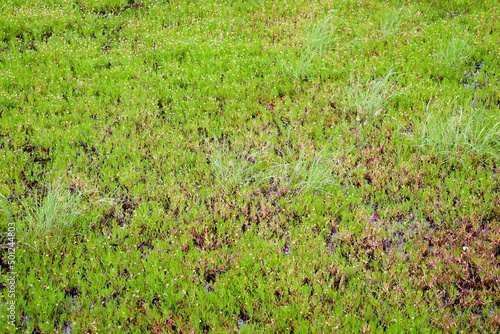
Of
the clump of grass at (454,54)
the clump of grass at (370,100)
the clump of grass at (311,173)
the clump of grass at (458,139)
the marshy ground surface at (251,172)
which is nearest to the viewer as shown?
the marshy ground surface at (251,172)

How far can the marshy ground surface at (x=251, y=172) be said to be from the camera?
5.33 metres

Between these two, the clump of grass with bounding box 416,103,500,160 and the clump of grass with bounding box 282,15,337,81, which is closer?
the clump of grass with bounding box 416,103,500,160

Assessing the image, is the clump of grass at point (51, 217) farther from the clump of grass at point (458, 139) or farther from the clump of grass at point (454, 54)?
the clump of grass at point (454, 54)

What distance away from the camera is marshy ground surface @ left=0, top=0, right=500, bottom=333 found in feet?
17.5

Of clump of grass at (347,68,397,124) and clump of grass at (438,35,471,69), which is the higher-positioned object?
clump of grass at (438,35,471,69)

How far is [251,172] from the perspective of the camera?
7.52 meters

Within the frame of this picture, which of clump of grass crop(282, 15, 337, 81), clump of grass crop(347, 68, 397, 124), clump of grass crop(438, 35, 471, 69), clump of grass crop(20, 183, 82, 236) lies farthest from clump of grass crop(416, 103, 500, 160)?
clump of grass crop(20, 183, 82, 236)

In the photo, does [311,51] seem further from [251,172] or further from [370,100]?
[251,172]

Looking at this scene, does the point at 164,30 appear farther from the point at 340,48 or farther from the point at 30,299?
the point at 30,299

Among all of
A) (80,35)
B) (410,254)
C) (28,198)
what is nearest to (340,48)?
(410,254)

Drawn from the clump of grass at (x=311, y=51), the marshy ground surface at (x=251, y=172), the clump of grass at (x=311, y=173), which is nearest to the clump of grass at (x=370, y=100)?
the marshy ground surface at (x=251, y=172)

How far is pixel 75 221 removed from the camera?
6.45 meters

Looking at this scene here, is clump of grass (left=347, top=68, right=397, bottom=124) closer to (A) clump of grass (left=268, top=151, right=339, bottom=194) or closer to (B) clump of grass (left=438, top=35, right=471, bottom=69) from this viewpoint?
(A) clump of grass (left=268, top=151, right=339, bottom=194)

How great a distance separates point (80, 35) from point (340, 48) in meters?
7.77
